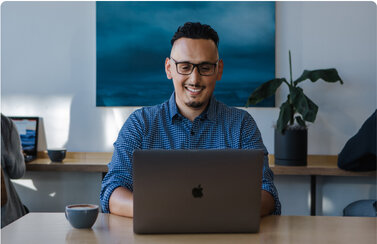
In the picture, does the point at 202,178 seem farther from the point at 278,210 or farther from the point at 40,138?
the point at 40,138

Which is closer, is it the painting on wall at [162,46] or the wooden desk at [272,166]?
the wooden desk at [272,166]

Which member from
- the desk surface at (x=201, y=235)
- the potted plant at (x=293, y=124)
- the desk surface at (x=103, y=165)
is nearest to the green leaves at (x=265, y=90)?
the potted plant at (x=293, y=124)

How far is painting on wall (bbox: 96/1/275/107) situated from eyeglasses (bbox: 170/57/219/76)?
1502 millimetres

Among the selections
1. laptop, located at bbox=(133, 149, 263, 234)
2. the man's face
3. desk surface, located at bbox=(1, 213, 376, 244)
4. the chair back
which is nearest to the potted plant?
the man's face

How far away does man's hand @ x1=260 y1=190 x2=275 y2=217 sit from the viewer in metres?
1.55

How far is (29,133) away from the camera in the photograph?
11.4 feet

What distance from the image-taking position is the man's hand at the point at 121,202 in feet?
4.92

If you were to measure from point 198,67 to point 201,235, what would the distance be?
2.53 ft

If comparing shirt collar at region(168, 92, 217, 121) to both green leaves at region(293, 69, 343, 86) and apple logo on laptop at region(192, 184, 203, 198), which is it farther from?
green leaves at region(293, 69, 343, 86)

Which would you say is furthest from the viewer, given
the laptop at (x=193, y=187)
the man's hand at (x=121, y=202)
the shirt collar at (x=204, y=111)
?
the shirt collar at (x=204, y=111)

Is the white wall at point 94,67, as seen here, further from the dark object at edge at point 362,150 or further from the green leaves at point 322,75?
the dark object at edge at point 362,150

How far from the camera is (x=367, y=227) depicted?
140 centimetres

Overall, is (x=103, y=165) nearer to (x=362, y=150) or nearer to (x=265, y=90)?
(x=265, y=90)

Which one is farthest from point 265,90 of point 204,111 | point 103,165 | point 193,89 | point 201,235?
point 201,235
